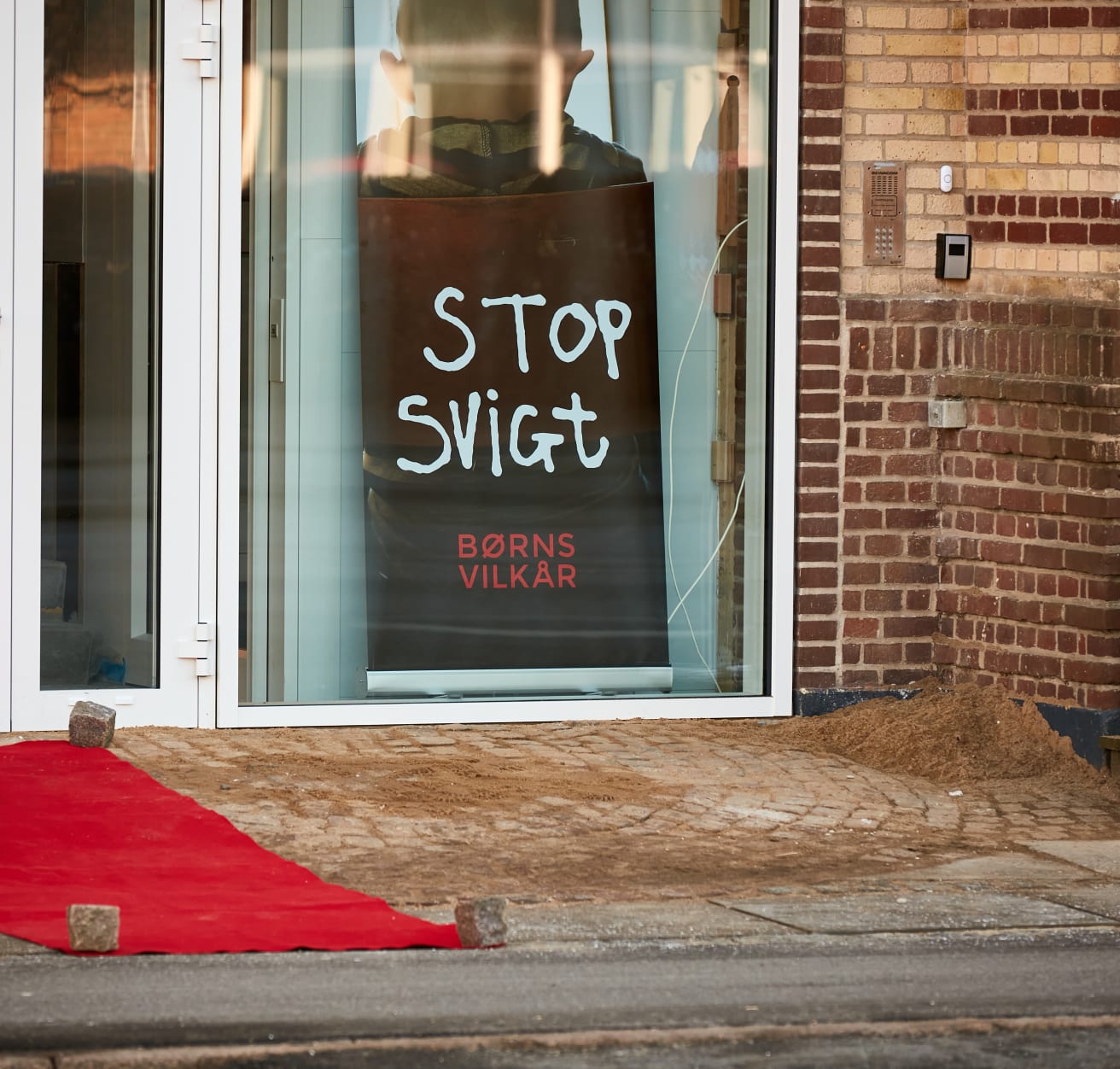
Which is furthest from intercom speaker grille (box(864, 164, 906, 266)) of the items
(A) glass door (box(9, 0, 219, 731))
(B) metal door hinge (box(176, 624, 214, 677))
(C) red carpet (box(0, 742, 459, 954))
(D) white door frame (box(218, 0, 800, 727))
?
(C) red carpet (box(0, 742, 459, 954))

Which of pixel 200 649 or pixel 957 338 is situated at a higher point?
pixel 957 338

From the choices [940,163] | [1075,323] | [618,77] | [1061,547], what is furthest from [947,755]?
[618,77]

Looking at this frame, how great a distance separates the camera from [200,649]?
7.56m

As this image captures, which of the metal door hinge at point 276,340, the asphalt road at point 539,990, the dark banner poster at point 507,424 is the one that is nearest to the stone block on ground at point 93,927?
the asphalt road at point 539,990

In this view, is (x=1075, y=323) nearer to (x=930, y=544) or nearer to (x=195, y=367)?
(x=930, y=544)

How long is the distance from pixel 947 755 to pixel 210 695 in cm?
269

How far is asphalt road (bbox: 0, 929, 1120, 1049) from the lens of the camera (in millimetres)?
4297

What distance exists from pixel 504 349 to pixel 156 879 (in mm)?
3043

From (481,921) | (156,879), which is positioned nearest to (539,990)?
(481,921)

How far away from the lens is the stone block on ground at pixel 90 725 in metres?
7.05

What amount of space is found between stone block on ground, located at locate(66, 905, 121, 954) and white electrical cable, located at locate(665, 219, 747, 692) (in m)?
3.78

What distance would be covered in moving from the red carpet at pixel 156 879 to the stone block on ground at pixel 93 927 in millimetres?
59

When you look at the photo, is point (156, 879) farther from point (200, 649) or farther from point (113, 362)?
point (113, 362)

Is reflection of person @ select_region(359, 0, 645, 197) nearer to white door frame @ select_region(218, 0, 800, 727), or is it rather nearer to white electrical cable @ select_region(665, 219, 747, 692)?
white door frame @ select_region(218, 0, 800, 727)
